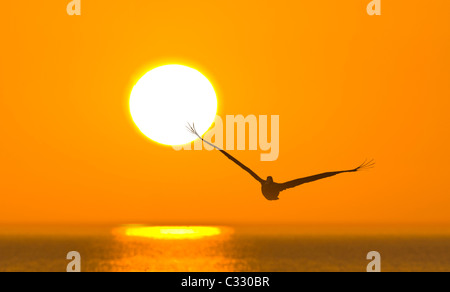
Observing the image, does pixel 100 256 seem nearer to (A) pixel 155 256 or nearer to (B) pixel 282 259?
(A) pixel 155 256
